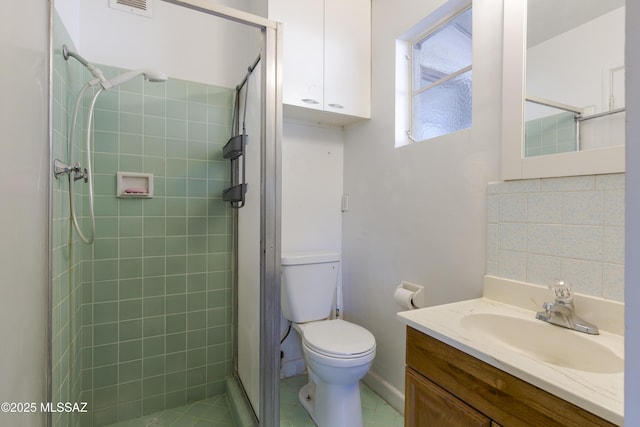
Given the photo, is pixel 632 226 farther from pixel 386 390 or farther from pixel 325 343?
pixel 386 390

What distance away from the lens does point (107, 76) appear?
5.07 feet

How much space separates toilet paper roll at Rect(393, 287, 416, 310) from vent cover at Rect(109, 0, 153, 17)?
2.07 meters

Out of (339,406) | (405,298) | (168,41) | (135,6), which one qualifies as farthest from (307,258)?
(135,6)

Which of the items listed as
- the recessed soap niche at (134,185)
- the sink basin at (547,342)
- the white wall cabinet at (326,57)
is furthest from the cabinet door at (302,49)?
the sink basin at (547,342)

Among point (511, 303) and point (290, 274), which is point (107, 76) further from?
point (511, 303)

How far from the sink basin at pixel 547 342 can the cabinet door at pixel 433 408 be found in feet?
0.64

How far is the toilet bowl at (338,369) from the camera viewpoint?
132 centimetres

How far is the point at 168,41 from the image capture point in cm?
169

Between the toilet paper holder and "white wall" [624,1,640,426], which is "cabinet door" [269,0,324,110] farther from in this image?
"white wall" [624,1,640,426]

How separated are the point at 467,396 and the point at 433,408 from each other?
14 centimetres


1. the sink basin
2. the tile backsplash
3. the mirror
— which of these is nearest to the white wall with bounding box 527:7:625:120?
the mirror

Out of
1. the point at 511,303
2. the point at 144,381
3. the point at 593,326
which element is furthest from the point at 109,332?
the point at 593,326

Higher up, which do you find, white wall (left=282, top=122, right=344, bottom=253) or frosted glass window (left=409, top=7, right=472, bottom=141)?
frosted glass window (left=409, top=7, right=472, bottom=141)

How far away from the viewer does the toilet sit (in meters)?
1.33
